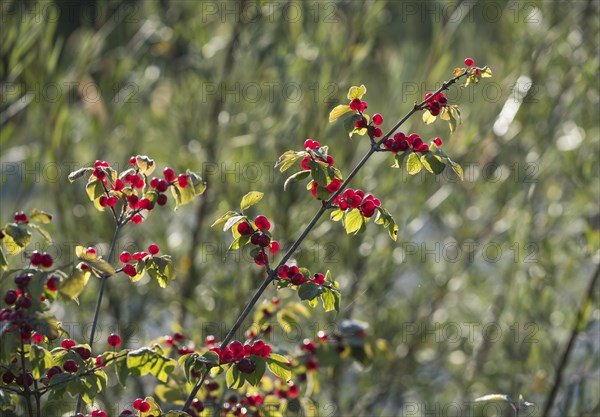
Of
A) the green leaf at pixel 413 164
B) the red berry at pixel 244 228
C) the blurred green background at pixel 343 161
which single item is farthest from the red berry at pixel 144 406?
the blurred green background at pixel 343 161

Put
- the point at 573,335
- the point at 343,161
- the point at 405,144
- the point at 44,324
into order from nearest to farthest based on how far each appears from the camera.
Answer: the point at 44,324
the point at 405,144
the point at 573,335
the point at 343,161

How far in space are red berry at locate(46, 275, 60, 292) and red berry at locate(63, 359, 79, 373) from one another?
0.33 feet

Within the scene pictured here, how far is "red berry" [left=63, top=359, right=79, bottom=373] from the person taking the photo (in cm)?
83

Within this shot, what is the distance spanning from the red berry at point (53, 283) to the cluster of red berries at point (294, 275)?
0.75 ft

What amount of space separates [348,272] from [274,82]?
0.47 meters

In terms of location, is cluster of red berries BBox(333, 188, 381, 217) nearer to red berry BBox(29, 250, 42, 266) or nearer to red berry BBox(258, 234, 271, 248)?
red berry BBox(258, 234, 271, 248)

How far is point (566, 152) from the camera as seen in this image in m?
1.81

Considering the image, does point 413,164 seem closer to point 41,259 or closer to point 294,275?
point 294,275

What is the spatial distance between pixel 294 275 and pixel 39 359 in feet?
0.90

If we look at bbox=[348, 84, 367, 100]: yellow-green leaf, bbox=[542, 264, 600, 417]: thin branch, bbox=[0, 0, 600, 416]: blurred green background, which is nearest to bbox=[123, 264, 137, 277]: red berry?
bbox=[348, 84, 367, 100]: yellow-green leaf

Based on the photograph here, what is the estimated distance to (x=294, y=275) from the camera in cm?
85

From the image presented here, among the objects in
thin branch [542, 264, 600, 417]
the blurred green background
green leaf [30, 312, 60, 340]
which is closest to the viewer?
green leaf [30, 312, 60, 340]

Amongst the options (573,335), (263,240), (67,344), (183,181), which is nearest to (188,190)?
Answer: (183,181)

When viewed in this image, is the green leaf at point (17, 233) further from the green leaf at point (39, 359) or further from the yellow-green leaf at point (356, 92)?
the yellow-green leaf at point (356, 92)
